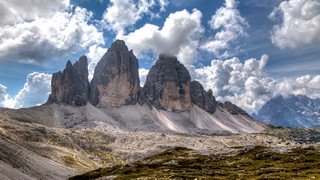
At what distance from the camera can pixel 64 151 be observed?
175 m

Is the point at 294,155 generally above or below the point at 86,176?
above

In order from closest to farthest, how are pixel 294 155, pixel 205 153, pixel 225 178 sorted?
1. pixel 225 178
2. pixel 294 155
3. pixel 205 153

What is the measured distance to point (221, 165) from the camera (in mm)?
96312

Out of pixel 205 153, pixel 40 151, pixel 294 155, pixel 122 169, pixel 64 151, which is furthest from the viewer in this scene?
pixel 64 151

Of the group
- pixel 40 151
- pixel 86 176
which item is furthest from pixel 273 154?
pixel 40 151

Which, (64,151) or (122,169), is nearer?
(122,169)

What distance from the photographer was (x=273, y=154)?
342 ft

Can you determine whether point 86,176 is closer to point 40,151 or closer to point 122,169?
point 122,169

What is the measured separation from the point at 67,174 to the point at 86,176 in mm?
22734

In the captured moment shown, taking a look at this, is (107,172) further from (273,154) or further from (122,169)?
(273,154)

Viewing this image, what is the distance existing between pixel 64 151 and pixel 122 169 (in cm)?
7868

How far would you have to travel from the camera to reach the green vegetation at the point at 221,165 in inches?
3152

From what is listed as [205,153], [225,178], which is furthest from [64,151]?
[225,178]

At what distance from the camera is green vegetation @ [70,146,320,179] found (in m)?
80.1
